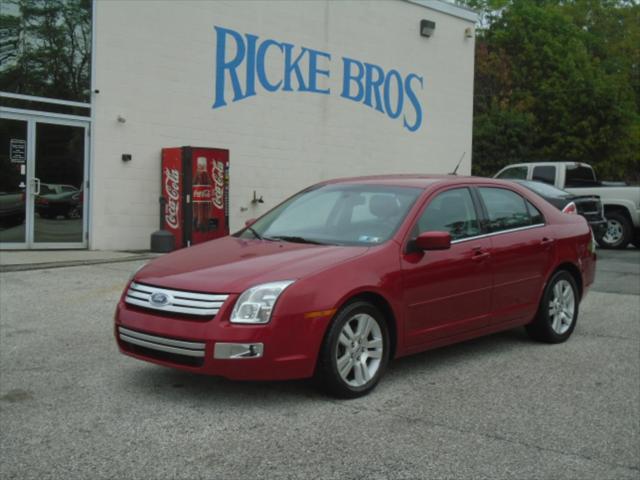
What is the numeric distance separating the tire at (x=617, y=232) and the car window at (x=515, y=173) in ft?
7.79

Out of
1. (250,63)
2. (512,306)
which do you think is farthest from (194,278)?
(250,63)

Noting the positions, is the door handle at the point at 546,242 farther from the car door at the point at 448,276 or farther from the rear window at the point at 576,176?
the rear window at the point at 576,176

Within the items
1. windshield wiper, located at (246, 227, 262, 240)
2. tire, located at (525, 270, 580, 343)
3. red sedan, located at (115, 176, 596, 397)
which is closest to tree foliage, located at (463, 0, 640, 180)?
tire, located at (525, 270, 580, 343)

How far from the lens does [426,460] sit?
12.6ft

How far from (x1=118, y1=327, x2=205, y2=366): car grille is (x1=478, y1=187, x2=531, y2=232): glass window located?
2827 mm

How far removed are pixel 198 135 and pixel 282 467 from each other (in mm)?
12177

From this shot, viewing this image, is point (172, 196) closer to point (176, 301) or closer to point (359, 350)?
point (176, 301)

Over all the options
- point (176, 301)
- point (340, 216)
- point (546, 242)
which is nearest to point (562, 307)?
point (546, 242)

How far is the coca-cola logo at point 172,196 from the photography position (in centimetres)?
1405

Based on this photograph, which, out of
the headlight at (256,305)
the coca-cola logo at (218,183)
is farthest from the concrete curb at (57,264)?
the headlight at (256,305)

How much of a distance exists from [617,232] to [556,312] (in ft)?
36.5

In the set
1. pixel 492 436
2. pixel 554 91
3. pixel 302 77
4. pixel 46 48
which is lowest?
pixel 492 436

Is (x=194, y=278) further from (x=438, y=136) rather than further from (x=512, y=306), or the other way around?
(x=438, y=136)

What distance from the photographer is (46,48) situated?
13008 millimetres
